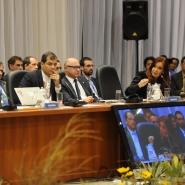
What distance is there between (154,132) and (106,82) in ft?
4.96

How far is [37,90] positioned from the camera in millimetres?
3248

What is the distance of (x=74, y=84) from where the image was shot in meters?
3.99

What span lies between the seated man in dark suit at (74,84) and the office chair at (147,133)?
797 mm

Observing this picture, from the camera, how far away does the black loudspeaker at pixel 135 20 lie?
20.4 feet

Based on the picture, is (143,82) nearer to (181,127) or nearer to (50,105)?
(181,127)

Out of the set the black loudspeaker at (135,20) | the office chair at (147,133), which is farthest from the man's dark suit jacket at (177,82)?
the office chair at (147,133)

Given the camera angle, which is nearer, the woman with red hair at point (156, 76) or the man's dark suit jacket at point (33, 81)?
the man's dark suit jacket at point (33, 81)

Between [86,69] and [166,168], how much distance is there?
351 cm

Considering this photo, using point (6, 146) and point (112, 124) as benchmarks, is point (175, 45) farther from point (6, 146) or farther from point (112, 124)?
point (6, 146)

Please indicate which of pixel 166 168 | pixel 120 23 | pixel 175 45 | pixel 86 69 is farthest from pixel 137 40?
pixel 166 168

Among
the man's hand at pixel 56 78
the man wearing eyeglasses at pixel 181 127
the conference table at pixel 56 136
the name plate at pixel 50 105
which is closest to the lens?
the conference table at pixel 56 136

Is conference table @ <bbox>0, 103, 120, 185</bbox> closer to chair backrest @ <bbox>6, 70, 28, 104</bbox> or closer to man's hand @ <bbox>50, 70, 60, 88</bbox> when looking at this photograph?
man's hand @ <bbox>50, 70, 60, 88</bbox>

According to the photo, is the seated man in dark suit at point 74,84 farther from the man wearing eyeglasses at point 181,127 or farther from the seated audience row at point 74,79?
the man wearing eyeglasses at point 181,127

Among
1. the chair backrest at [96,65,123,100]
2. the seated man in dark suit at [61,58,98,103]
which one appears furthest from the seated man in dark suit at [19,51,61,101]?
the chair backrest at [96,65,123,100]
